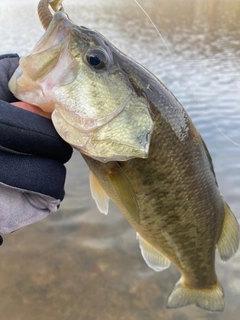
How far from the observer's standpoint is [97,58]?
153 cm

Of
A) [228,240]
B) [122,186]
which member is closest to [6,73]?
[122,186]

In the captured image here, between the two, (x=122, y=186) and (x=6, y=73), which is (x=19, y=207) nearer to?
(x=122, y=186)

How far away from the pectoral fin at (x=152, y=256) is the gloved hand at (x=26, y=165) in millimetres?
863

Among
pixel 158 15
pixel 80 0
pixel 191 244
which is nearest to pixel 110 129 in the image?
pixel 191 244

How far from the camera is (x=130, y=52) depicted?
9.48 m

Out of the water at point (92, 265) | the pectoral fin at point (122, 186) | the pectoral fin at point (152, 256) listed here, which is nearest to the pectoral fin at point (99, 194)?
the pectoral fin at point (122, 186)

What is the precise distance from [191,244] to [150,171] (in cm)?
65

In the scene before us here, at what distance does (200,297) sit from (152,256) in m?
0.48

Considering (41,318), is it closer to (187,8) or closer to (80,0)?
(187,8)

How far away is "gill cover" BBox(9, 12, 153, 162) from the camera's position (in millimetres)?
1408

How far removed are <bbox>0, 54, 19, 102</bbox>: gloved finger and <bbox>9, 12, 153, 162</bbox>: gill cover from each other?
3.2 inches

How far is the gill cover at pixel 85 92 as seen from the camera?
4.62 ft

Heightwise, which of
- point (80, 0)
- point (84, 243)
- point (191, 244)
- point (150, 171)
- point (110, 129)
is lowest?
point (80, 0)

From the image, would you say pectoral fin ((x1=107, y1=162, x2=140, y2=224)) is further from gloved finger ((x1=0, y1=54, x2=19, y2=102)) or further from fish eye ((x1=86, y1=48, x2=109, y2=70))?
gloved finger ((x1=0, y1=54, x2=19, y2=102))
